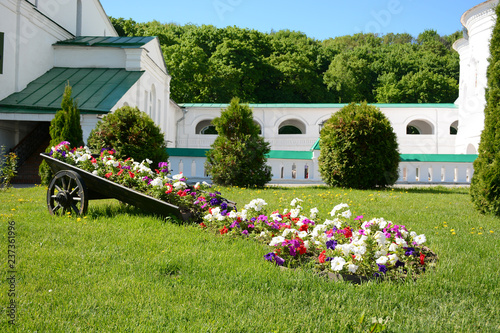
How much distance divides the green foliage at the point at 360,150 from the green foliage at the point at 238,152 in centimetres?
203

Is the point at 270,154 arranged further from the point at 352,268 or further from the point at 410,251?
the point at 352,268

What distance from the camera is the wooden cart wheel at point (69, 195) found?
5281mm

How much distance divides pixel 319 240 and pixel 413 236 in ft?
2.92

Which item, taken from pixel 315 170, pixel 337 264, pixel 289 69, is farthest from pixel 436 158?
pixel 289 69

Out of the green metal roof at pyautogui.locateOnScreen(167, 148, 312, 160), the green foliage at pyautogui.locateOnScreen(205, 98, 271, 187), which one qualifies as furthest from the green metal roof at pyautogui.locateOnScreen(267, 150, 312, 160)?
the green foliage at pyautogui.locateOnScreen(205, 98, 271, 187)

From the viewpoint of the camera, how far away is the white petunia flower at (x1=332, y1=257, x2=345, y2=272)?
3.05 m

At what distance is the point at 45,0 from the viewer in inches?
693

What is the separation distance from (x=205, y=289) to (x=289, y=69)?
4305 centimetres

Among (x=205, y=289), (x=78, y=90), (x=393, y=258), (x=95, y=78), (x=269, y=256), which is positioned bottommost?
(x=205, y=289)

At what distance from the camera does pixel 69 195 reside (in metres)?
5.48

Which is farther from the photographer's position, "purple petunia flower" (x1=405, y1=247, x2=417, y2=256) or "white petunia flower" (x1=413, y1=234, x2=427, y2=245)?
"white petunia flower" (x1=413, y1=234, x2=427, y2=245)

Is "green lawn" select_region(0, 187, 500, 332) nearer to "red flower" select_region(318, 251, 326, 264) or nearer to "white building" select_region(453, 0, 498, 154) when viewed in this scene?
"red flower" select_region(318, 251, 326, 264)

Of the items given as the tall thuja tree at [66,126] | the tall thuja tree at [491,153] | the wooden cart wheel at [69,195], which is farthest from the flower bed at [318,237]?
the tall thuja tree at [66,126]

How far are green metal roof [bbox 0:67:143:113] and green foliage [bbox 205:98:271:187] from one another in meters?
5.10
